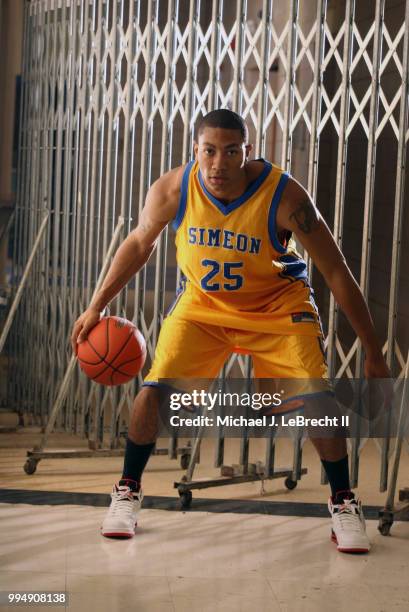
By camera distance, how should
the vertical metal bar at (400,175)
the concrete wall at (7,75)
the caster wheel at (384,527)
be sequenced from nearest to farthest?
the caster wheel at (384,527)
the vertical metal bar at (400,175)
the concrete wall at (7,75)

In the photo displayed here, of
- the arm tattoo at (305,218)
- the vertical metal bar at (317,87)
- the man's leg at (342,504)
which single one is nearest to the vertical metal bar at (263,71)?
the vertical metal bar at (317,87)

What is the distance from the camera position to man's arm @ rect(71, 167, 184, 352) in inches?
129

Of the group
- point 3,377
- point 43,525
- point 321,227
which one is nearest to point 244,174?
point 321,227

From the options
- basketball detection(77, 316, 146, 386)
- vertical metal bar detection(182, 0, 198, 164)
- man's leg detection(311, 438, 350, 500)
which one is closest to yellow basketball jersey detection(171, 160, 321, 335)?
basketball detection(77, 316, 146, 386)

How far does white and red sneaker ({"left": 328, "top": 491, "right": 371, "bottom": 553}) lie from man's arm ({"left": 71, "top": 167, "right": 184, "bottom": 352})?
3.24 feet

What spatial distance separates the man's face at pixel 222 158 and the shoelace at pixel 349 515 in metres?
1.05

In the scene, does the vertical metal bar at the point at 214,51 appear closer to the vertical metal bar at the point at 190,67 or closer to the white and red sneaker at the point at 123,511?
the vertical metal bar at the point at 190,67

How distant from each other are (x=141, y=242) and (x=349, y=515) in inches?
43.7

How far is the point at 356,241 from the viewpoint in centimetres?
678

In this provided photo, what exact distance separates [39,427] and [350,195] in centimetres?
263

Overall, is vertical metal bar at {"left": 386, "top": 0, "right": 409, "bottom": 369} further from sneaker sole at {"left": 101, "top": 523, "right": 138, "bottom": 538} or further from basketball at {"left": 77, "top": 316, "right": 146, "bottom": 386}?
sneaker sole at {"left": 101, "top": 523, "right": 138, "bottom": 538}

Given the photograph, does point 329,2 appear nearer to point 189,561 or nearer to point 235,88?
point 235,88

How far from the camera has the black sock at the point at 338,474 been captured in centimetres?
318

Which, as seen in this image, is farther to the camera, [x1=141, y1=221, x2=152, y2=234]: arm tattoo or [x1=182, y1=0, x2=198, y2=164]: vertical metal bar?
[x1=182, y1=0, x2=198, y2=164]: vertical metal bar
